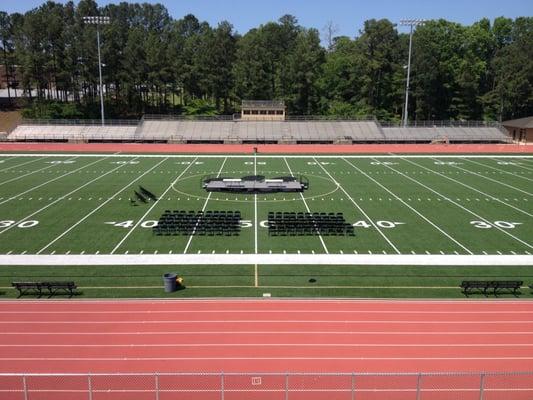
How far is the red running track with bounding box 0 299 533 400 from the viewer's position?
36.7 ft

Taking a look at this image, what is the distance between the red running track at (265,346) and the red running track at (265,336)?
0.03 m

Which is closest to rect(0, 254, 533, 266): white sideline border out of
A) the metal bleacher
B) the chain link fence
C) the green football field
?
the green football field

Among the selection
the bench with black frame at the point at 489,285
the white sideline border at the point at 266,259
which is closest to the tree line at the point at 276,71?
the white sideline border at the point at 266,259

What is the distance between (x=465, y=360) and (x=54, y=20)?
248 feet

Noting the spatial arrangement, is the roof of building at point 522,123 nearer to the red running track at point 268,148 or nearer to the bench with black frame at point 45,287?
the red running track at point 268,148

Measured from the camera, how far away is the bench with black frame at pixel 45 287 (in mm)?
16250

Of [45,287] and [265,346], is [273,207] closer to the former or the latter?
[45,287]

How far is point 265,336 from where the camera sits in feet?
45.5

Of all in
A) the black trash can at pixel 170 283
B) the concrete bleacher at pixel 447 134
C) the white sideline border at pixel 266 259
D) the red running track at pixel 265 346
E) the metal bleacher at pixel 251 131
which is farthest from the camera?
the concrete bleacher at pixel 447 134

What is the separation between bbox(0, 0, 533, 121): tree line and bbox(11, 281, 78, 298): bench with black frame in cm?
5725

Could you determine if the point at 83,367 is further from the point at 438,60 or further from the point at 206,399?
the point at 438,60

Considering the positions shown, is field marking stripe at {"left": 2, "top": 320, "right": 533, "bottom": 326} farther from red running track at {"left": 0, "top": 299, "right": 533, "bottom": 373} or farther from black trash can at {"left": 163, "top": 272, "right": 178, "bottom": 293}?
black trash can at {"left": 163, "top": 272, "right": 178, "bottom": 293}

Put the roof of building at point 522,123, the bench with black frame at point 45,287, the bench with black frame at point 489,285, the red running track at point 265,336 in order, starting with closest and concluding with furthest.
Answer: the red running track at point 265,336 → the bench with black frame at point 45,287 → the bench with black frame at point 489,285 → the roof of building at point 522,123

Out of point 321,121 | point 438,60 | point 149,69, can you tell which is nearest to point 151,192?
point 321,121
